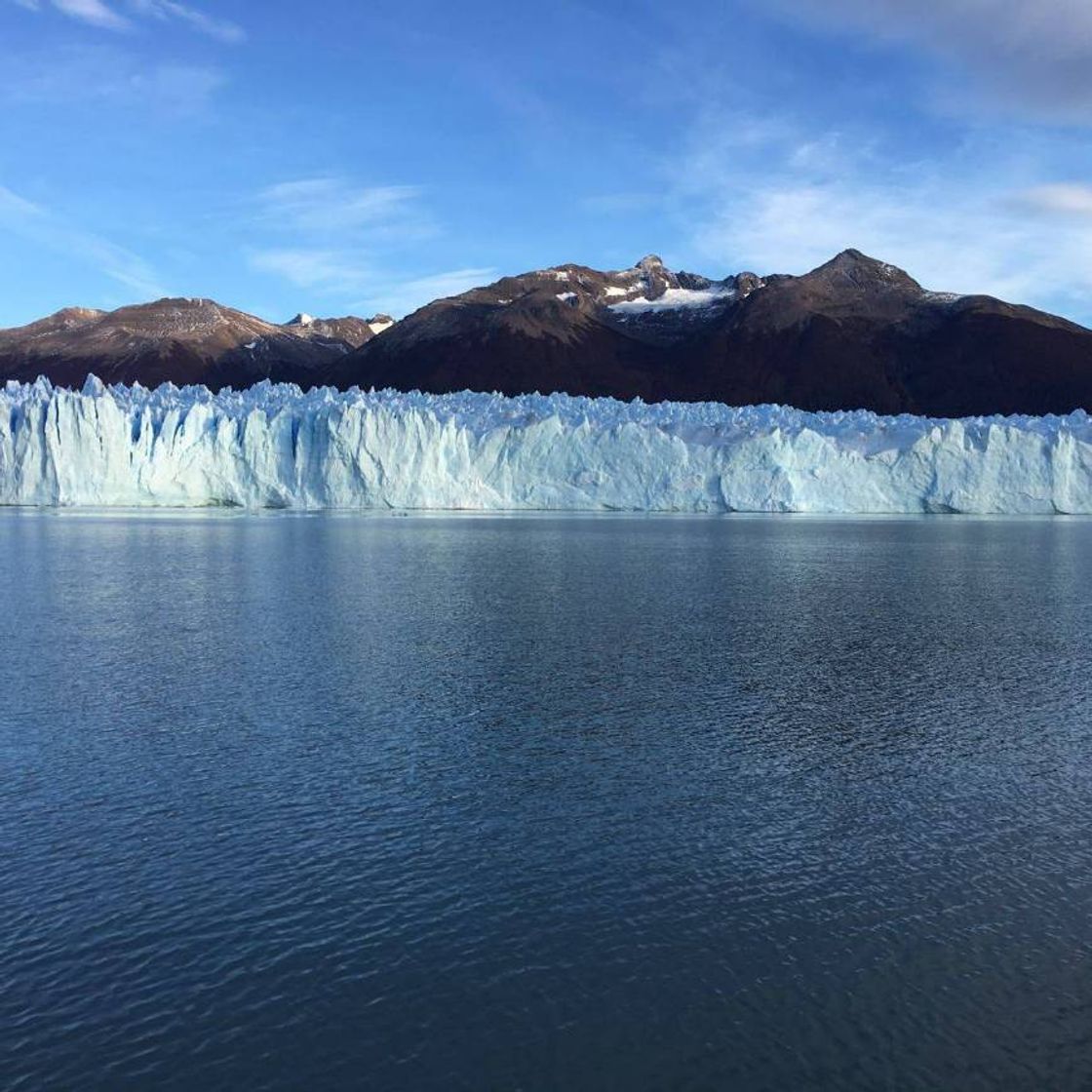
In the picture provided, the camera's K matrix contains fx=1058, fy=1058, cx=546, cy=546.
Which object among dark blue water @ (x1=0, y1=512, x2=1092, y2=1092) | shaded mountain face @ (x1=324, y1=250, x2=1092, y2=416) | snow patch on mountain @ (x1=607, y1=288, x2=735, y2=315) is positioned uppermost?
snow patch on mountain @ (x1=607, y1=288, x2=735, y2=315)

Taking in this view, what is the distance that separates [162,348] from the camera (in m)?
127

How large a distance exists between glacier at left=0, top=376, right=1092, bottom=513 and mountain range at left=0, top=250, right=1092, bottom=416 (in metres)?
51.9

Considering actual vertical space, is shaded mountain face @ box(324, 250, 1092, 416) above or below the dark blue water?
above

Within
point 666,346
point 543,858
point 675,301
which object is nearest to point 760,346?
point 666,346

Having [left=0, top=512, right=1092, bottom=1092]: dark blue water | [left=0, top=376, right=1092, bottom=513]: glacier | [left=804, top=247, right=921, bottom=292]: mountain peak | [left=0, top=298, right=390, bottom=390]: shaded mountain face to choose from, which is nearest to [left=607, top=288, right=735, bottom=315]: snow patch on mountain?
[left=804, top=247, right=921, bottom=292]: mountain peak

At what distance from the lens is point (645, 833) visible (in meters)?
8.84

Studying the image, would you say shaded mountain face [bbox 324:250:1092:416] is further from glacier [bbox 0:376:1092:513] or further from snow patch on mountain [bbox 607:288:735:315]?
glacier [bbox 0:376:1092:513]

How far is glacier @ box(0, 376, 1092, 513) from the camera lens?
171 feet

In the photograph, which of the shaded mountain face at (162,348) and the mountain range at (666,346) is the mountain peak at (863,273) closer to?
the mountain range at (666,346)

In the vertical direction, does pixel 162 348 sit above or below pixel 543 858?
above

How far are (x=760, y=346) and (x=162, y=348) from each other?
70.7 metres

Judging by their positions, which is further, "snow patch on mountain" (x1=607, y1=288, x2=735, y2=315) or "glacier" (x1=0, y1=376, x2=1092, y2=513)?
"snow patch on mountain" (x1=607, y1=288, x2=735, y2=315)

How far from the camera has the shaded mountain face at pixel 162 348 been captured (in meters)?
122

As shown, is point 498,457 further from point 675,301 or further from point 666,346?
point 675,301
